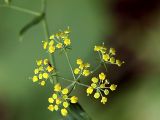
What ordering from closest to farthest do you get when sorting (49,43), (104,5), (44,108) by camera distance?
(49,43), (44,108), (104,5)

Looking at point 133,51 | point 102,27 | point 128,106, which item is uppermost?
point 102,27

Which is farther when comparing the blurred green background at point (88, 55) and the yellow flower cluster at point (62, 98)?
the blurred green background at point (88, 55)

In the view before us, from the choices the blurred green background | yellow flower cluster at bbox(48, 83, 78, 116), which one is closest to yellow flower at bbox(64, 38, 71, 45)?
yellow flower cluster at bbox(48, 83, 78, 116)

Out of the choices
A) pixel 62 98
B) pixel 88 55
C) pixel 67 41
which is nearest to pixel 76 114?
pixel 62 98

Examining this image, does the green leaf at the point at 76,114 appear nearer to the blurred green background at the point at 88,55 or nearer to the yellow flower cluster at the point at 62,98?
the yellow flower cluster at the point at 62,98

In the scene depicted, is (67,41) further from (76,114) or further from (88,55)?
(88,55)

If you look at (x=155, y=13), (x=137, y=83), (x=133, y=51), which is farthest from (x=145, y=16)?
(x=137, y=83)

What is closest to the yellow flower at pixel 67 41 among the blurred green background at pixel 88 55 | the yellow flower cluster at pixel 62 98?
the yellow flower cluster at pixel 62 98

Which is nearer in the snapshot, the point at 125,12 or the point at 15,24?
the point at 15,24

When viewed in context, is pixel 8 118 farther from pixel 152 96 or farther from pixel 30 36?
pixel 152 96
